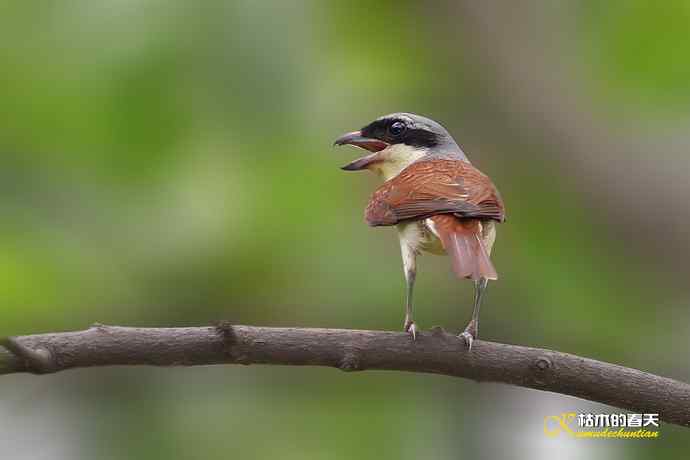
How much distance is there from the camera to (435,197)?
3.85m

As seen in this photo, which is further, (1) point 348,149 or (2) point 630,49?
(1) point 348,149

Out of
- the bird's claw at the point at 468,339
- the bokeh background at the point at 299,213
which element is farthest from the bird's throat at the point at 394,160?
the bird's claw at the point at 468,339

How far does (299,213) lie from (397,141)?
0.93 metres

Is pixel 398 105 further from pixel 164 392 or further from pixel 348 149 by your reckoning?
pixel 164 392

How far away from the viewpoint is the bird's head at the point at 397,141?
4504 mm

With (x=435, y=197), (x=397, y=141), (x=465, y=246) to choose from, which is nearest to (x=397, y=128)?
(x=397, y=141)

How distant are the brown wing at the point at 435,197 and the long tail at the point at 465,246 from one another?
4cm

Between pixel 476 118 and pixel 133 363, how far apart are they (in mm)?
3767

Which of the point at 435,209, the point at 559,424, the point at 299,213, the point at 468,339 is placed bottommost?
the point at 559,424

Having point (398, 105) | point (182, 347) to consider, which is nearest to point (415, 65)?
point (398, 105)

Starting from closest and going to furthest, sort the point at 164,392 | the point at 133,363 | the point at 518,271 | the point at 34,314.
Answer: the point at 133,363
the point at 34,314
the point at 164,392
the point at 518,271

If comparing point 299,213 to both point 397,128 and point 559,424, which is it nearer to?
point 397,128

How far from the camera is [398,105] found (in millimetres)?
6426

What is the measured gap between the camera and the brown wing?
12.5ft
